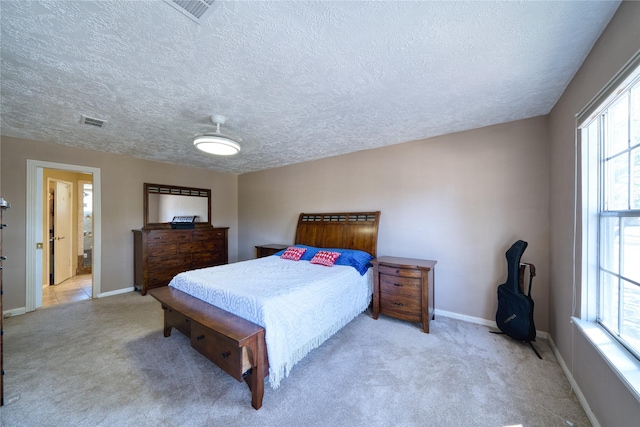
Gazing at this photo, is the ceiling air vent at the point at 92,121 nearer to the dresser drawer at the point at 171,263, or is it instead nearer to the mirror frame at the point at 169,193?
the mirror frame at the point at 169,193

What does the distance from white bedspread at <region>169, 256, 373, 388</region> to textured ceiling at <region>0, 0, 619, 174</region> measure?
1822 mm

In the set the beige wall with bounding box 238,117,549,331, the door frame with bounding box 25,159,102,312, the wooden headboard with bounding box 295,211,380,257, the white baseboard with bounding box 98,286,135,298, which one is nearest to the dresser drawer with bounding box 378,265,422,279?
the wooden headboard with bounding box 295,211,380,257

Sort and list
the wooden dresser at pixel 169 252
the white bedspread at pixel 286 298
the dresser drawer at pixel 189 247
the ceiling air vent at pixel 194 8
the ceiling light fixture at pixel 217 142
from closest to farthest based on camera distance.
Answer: the ceiling air vent at pixel 194 8
the white bedspread at pixel 286 298
the ceiling light fixture at pixel 217 142
the wooden dresser at pixel 169 252
the dresser drawer at pixel 189 247

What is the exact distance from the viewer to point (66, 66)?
5.59ft

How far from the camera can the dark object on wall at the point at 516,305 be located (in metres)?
2.29

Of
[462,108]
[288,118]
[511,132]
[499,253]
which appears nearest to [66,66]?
[288,118]

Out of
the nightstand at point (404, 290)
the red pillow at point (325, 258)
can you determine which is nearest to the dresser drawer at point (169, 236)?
the red pillow at point (325, 258)

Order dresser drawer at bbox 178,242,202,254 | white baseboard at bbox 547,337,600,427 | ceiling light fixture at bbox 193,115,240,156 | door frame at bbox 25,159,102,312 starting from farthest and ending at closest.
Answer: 1. dresser drawer at bbox 178,242,202,254
2. door frame at bbox 25,159,102,312
3. ceiling light fixture at bbox 193,115,240,156
4. white baseboard at bbox 547,337,600,427

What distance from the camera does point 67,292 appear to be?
4191 mm

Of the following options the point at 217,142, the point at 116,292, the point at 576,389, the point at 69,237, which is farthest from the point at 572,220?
the point at 69,237

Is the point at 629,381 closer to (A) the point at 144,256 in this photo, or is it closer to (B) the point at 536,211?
(B) the point at 536,211

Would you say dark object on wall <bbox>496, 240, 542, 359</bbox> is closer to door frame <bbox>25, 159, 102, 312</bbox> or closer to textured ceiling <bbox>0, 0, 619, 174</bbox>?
textured ceiling <bbox>0, 0, 619, 174</bbox>

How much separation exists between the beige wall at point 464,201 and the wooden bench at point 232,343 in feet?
8.04

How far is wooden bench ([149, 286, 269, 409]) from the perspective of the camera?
1638 mm
